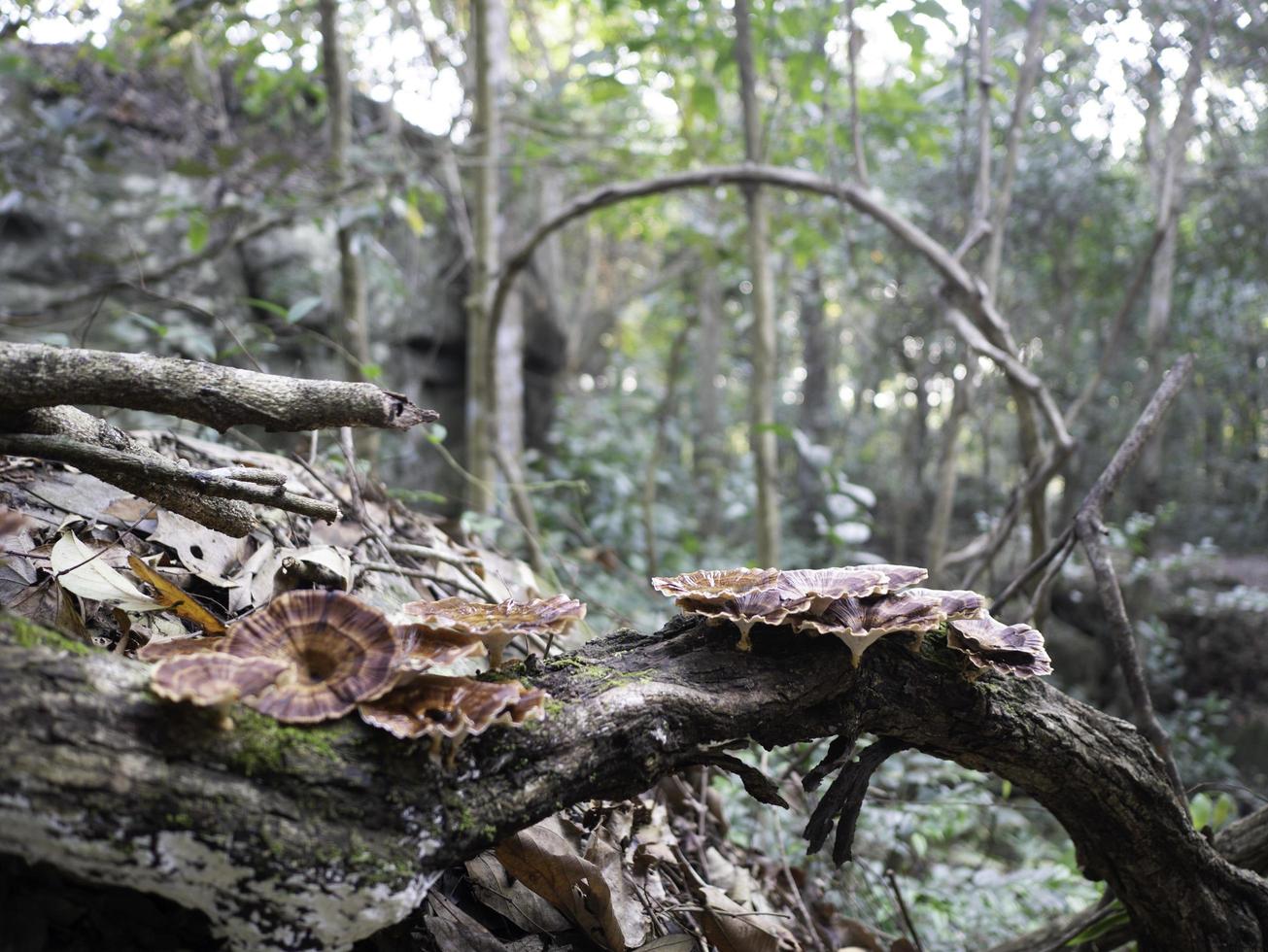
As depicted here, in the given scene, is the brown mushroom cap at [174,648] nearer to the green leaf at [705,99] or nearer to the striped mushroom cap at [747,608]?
the striped mushroom cap at [747,608]

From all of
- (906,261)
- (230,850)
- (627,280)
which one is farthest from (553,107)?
(230,850)

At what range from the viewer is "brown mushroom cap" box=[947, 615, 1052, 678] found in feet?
5.10

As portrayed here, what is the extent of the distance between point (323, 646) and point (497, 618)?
0.93ft

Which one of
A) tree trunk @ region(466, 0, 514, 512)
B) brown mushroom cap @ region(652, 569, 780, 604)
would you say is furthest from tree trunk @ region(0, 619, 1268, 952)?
tree trunk @ region(466, 0, 514, 512)

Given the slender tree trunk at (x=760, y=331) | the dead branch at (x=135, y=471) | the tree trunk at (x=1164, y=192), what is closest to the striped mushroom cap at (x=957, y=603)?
the dead branch at (x=135, y=471)

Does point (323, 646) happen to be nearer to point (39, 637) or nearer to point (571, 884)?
point (39, 637)

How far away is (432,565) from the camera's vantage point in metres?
2.59

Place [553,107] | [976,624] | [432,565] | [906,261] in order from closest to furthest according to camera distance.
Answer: [976,624]
[432,565]
[553,107]
[906,261]

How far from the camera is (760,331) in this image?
4.14 metres

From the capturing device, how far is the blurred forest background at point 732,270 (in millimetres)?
3873

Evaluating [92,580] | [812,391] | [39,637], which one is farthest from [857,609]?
[812,391]

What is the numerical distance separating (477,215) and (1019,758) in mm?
3863

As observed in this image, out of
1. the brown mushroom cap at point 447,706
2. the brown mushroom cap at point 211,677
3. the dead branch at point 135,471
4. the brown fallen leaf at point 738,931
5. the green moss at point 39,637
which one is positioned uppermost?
the dead branch at point 135,471

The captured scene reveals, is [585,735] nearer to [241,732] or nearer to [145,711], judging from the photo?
[241,732]
